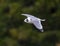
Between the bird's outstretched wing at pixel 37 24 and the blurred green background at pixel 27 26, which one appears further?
the blurred green background at pixel 27 26

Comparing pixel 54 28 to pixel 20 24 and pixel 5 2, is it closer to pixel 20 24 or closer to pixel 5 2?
pixel 20 24

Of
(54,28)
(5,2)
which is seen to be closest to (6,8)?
(5,2)

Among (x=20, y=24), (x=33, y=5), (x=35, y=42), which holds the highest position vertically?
(x=33, y=5)

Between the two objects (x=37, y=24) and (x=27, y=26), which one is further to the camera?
(x=27, y=26)

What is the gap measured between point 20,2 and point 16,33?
366mm

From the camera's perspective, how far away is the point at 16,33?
329 centimetres

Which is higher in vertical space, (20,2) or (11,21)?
(20,2)

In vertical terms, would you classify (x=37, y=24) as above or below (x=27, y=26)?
above

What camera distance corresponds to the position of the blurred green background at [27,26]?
323 cm

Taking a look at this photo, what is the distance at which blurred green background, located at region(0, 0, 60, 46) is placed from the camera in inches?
127

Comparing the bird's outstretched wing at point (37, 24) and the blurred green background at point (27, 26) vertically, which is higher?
the bird's outstretched wing at point (37, 24)

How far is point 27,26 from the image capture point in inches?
129

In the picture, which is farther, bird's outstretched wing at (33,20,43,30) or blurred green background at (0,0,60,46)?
blurred green background at (0,0,60,46)

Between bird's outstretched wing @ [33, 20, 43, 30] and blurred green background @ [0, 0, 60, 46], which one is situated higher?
bird's outstretched wing @ [33, 20, 43, 30]
